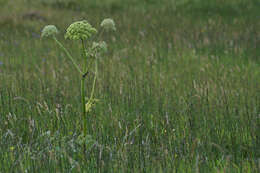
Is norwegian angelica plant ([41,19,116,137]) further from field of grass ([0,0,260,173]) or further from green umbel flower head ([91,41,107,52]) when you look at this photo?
field of grass ([0,0,260,173])

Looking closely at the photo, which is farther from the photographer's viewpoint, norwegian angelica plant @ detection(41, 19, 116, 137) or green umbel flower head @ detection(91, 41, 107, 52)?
green umbel flower head @ detection(91, 41, 107, 52)

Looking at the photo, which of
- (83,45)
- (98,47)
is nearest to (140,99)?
(98,47)

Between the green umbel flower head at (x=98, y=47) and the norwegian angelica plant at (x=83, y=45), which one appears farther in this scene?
the green umbel flower head at (x=98, y=47)

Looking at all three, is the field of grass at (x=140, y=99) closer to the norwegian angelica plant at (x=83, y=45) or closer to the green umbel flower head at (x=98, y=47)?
the norwegian angelica plant at (x=83, y=45)

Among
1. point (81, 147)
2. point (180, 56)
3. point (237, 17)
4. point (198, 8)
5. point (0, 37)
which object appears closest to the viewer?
point (81, 147)

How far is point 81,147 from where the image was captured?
9.07ft

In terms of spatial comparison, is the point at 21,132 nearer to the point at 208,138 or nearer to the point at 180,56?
the point at 208,138

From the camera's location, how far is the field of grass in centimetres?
261

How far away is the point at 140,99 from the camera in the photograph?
3.90m

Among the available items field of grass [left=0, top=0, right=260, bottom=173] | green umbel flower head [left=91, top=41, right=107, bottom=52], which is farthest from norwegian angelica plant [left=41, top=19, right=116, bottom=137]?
field of grass [left=0, top=0, right=260, bottom=173]

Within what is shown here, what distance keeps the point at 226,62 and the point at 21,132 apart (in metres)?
3.61

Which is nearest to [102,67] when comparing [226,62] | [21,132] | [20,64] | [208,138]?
[20,64]

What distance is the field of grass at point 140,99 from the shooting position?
261cm

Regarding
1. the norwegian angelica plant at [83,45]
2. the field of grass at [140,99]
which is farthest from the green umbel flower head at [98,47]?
the field of grass at [140,99]
